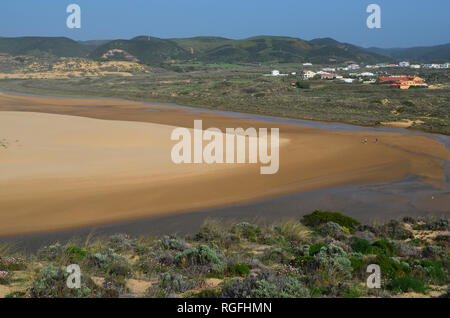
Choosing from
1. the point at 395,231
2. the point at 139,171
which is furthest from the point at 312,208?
the point at 139,171

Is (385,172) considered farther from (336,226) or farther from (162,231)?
(162,231)

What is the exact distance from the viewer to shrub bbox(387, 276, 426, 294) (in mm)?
6789

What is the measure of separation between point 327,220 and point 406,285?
5310mm

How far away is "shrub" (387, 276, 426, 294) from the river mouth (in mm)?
6001

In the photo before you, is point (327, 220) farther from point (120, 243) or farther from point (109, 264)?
point (109, 264)

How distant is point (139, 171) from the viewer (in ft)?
57.7

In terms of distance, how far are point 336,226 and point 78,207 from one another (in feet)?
28.2

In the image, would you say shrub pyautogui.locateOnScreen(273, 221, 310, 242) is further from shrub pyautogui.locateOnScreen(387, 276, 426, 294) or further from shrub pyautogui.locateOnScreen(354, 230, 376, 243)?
shrub pyautogui.locateOnScreen(387, 276, 426, 294)

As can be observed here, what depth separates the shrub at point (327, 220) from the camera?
471 inches

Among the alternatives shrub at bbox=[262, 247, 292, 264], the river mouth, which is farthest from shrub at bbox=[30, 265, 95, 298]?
the river mouth

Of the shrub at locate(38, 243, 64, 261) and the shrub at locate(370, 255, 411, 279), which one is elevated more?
the shrub at locate(370, 255, 411, 279)

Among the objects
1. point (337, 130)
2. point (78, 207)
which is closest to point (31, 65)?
point (337, 130)

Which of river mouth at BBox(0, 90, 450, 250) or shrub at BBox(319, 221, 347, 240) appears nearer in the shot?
shrub at BBox(319, 221, 347, 240)

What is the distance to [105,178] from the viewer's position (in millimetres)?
16328
